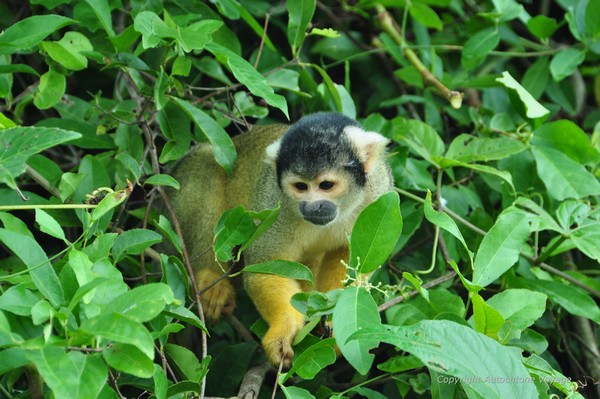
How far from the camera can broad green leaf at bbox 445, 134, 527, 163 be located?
12.3 feet

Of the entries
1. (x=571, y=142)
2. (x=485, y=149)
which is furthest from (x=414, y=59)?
(x=571, y=142)

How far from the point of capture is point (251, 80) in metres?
3.06

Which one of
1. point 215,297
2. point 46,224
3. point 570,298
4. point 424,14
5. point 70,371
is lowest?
point 215,297

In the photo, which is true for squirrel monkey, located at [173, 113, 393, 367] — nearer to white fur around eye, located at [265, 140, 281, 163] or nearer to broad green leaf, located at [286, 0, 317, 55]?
white fur around eye, located at [265, 140, 281, 163]

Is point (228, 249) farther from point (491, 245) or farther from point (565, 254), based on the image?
point (565, 254)

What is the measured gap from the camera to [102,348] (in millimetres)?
2078

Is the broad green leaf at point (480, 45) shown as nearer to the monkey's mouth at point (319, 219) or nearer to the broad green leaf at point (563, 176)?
the broad green leaf at point (563, 176)

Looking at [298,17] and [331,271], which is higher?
[298,17]

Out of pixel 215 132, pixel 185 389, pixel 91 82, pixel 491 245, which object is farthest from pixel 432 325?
pixel 91 82

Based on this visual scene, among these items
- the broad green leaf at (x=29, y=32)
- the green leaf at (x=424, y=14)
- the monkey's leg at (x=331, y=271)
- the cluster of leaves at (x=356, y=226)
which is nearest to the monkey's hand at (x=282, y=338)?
the cluster of leaves at (x=356, y=226)

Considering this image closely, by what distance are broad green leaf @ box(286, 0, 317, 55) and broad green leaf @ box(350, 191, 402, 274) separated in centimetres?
151

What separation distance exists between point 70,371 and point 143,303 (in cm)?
26

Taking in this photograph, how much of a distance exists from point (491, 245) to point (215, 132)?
1371 mm

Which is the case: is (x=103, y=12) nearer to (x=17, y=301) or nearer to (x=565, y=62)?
(x=17, y=301)
